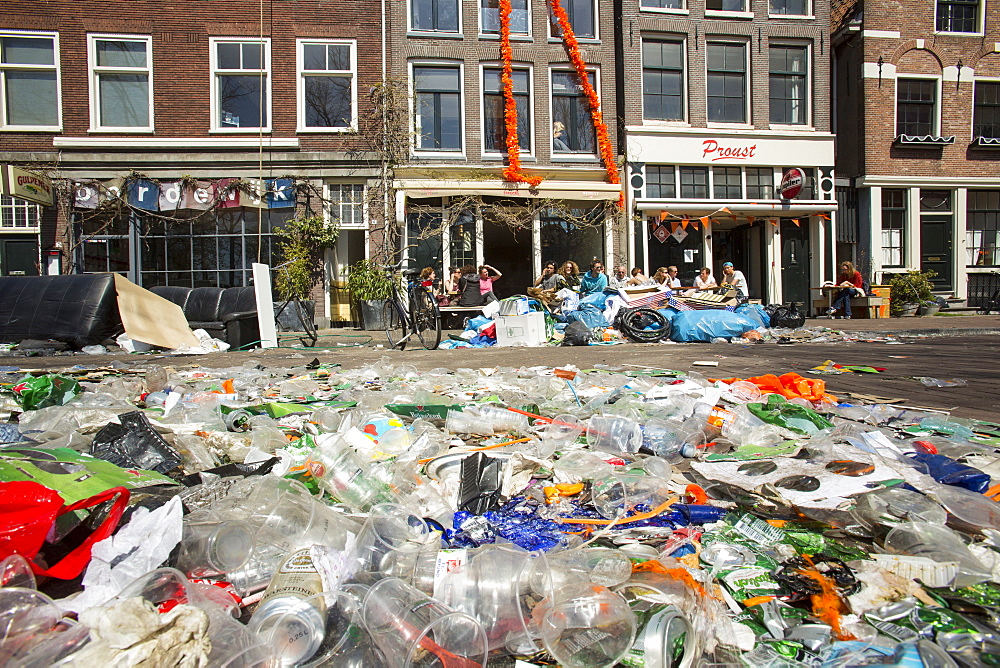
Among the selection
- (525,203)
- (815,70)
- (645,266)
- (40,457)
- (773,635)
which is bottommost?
(773,635)

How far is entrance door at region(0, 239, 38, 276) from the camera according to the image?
1292 cm

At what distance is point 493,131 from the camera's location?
14.2 meters

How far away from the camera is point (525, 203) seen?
14305 millimetres

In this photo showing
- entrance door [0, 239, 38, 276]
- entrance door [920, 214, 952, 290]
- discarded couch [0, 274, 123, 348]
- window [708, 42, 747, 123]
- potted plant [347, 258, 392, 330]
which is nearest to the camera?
discarded couch [0, 274, 123, 348]

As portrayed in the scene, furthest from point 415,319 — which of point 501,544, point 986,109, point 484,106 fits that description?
point 986,109

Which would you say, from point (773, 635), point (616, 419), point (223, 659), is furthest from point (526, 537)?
point (616, 419)

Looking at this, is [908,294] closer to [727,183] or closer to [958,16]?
[727,183]

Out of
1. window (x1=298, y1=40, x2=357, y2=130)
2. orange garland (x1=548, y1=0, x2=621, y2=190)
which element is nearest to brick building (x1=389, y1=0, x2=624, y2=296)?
orange garland (x1=548, y1=0, x2=621, y2=190)

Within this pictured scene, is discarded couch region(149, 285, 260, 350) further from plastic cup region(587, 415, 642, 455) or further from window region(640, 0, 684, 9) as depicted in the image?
window region(640, 0, 684, 9)

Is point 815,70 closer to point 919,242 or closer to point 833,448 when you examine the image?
point 919,242

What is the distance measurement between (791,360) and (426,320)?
4692mm

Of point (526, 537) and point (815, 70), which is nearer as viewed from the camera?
point (526, 537)

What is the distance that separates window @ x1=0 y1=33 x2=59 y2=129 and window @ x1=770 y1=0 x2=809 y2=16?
56.3 ft

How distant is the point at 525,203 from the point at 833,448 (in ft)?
42.0
